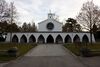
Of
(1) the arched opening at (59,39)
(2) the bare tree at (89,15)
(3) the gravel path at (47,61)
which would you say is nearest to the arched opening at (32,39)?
(1) the arched opening at (59,39)

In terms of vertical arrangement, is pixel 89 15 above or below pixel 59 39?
above

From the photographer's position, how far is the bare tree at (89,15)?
46112 mm

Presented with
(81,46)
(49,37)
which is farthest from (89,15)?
(49,37)

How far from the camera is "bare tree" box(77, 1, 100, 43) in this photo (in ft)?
151

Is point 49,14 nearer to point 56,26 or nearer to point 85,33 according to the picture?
point 56,26

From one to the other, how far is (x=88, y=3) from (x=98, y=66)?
121ft

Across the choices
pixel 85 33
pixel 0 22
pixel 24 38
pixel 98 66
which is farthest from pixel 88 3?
pixel 98 66

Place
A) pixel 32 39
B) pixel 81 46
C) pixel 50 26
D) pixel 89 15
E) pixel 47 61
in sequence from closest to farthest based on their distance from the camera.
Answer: pixel 47 61 < pixel 81 46 < pixel 89 15 < pixel 32 39 < pixel 50 26

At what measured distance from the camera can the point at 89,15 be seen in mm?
46562

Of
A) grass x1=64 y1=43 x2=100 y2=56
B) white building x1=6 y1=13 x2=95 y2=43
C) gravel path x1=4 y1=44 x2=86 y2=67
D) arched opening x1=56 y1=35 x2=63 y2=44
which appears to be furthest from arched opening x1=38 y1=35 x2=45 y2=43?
gravel path x1=4 y1=44 x2=86 y2=67

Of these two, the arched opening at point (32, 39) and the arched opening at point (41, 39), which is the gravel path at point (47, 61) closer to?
the arched opening at point (41, 39)

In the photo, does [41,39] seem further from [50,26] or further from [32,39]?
[50,26]

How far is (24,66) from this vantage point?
45.2ft

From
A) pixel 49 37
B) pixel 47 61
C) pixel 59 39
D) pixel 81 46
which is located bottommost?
pixel 47 61
